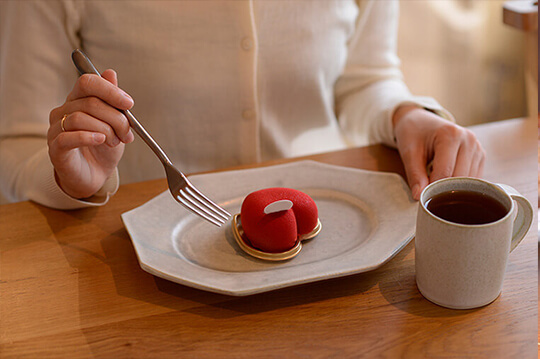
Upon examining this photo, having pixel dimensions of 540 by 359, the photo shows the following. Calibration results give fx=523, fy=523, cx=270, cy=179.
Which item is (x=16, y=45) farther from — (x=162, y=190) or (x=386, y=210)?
(x=386, y=210)

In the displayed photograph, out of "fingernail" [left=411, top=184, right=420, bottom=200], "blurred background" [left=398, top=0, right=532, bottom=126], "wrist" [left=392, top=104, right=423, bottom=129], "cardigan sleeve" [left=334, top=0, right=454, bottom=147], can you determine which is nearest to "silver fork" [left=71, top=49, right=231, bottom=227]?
"fingernail" [left=411, top=184, right=420, bottom=200]

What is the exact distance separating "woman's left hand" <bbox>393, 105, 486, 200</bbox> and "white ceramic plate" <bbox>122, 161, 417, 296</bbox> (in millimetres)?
29

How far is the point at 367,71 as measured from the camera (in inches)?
46.8

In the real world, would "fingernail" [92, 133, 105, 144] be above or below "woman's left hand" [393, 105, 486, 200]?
above

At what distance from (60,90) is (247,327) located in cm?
64

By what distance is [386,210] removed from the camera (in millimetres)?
715

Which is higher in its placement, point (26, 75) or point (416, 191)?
point (26, 75)

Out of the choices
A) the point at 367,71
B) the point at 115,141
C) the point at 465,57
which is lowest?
the point at 465,57

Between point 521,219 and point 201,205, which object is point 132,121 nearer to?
point 201,205

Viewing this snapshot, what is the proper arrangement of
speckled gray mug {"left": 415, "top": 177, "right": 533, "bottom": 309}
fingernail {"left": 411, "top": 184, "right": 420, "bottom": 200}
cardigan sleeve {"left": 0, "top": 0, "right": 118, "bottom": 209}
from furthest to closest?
cardigan sleeve {"left": 0, "top": 0, "right": 118, "bottom": 209} → fingernail {"left": 411, "top": 184, "right": 420, "bottom": 200} → speckled gray mug {"left": 415, "top": 177, "right": 533, "bottom": 309}

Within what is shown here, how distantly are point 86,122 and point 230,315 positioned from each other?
30 cm

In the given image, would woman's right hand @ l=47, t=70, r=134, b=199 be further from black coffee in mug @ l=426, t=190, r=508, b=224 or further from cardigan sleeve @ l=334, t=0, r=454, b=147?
cardigan sleeve @ l=334, t=0, r=454, b=147

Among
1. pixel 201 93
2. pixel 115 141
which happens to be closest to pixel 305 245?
pixel 115 141

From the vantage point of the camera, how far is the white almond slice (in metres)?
0.62
